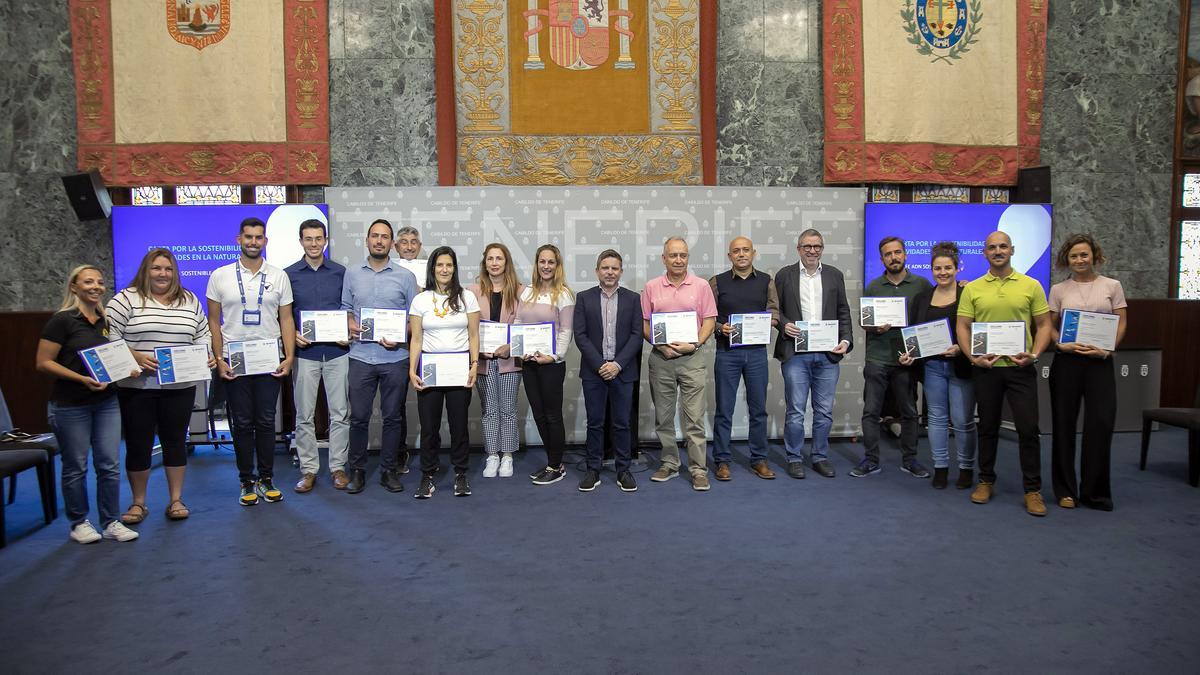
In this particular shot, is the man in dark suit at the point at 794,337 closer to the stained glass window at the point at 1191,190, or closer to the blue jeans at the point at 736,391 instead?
the blue jeans at the point at 736,391

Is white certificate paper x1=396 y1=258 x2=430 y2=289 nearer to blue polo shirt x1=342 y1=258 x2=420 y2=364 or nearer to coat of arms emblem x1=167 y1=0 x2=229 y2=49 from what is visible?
blue polo shirt x1=342 y1=258 x2=420 y2=364

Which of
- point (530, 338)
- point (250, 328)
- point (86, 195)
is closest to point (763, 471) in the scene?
point (530, 338)

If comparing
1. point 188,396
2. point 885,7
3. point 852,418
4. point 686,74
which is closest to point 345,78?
point 686,74

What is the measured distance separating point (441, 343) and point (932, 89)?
514 centimetres

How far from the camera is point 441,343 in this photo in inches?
174

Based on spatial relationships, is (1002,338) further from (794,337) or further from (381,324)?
(381,324)

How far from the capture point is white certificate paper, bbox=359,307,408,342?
14.6 ft

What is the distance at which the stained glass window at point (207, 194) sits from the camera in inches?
247

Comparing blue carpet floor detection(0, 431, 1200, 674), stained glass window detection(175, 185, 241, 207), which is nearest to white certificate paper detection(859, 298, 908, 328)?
blue carpet floor detection(0, 431, 1200, 674)

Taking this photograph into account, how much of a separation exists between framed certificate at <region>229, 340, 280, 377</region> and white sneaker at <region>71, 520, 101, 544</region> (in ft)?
3.42

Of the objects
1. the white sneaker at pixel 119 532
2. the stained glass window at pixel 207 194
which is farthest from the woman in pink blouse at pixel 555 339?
the stained glass window at pixel 207 194

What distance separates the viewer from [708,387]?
19.2 ft

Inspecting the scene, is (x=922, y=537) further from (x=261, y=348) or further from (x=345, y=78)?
(x=345, y=78)

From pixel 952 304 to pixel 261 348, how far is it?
4257 mm
